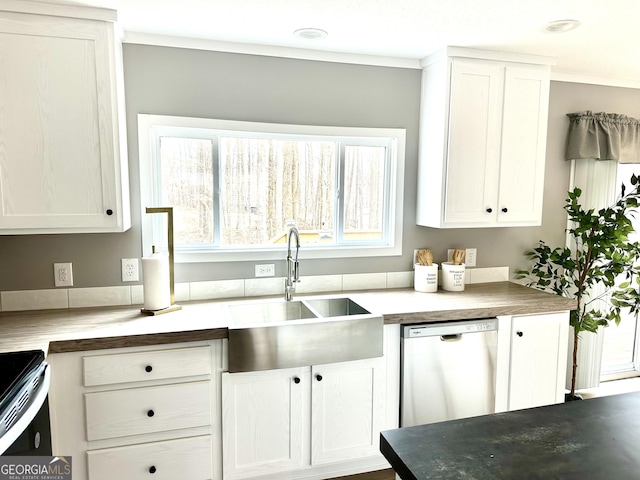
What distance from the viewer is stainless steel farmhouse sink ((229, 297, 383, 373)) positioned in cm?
202

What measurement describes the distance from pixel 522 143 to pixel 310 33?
1467 millimetres

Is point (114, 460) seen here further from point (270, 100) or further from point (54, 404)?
point (270, 100)

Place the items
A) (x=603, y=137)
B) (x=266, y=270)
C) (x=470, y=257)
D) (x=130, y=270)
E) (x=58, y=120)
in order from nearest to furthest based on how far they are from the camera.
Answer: (x=58, y=120) < (x=130, y=270) < (x=266, y=270) < (x=470, y=257) < (x=603, y=137)

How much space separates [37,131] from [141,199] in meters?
0.59

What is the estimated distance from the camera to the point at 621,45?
2486 mm

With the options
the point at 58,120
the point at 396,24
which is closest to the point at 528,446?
the point at 396,24

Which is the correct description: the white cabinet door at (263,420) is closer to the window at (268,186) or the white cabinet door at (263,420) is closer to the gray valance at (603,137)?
the window at (268,186)

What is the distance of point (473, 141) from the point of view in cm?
265

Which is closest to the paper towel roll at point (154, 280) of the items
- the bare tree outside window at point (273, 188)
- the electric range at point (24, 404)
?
the bare tree outside window at point (273, 188)

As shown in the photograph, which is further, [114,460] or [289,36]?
[289,36]

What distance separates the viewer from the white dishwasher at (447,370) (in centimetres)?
233

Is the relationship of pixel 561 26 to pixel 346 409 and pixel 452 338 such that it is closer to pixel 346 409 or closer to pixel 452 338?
pixel 452 338

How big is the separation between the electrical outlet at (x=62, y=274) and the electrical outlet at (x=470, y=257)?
97.2 inches

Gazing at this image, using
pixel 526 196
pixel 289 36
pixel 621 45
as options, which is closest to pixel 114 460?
pixel 289 36
